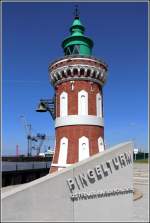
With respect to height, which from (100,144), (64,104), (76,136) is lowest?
(100,144)

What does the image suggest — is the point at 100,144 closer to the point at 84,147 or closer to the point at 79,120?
the point at 84,147

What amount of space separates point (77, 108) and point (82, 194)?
10.9m

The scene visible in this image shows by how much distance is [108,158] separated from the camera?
38.7 ft

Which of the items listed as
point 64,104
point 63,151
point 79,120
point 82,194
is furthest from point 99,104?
point 82,194

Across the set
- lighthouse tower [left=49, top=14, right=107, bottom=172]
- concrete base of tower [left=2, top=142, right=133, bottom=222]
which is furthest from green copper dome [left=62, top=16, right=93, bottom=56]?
concrete base of tower [left=2, top=142, right=133, bottom=222]

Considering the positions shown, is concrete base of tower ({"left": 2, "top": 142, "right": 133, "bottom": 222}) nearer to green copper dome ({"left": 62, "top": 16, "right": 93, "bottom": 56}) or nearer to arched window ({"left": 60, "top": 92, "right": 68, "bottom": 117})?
arched window ({"left": 60, "top": 92, "right": 68, "bottom": 117})

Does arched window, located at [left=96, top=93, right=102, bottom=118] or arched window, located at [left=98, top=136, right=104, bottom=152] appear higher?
arched window, located at [left=96, top=93, right=102, bottom=118]

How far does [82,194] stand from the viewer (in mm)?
11234

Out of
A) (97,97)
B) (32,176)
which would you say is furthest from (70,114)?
(32,176)

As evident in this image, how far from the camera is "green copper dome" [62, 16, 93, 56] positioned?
23141 millimetres

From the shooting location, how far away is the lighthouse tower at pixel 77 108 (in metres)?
21.2

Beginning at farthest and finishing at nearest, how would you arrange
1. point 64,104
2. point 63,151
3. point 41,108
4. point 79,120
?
point 41,108 < point 64,104 < point 63,151 < point 79,120

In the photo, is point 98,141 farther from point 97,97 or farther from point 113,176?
point 113,176

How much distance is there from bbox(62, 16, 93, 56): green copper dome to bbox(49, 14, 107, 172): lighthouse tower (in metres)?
0.16
